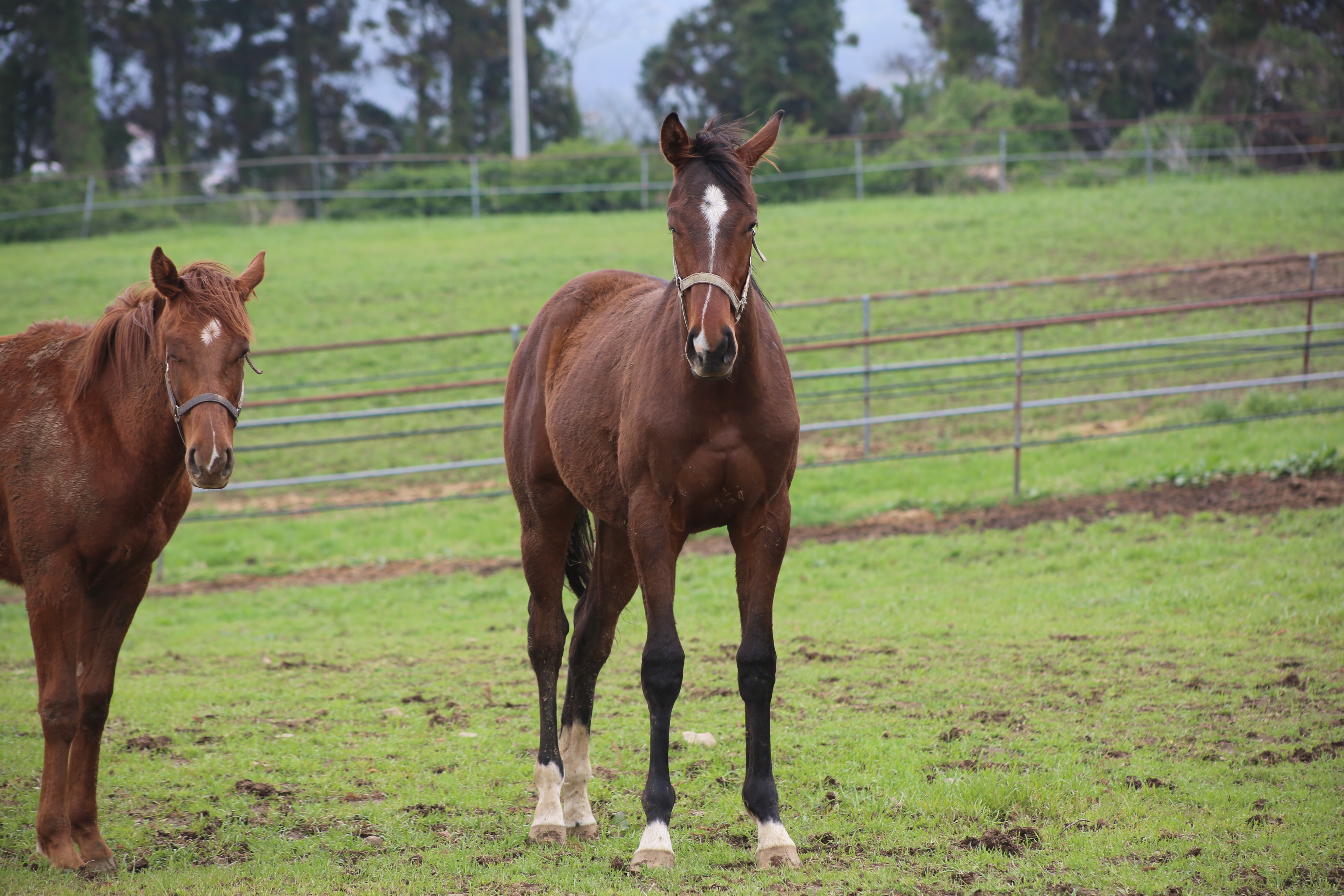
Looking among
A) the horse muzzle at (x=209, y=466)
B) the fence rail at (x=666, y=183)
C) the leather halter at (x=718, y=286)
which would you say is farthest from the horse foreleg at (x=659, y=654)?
the fence rail at (x=666, y=183)

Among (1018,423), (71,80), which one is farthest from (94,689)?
Answer: (71,80)

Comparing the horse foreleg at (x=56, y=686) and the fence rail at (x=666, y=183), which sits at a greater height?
the fence rail at (x=666, y=183)

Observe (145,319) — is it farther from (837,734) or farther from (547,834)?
(837,734)

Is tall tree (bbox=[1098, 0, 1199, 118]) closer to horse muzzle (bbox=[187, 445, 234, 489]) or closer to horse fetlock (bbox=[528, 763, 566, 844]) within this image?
horse fetlock (bbox=[528, 763, 566, 844])

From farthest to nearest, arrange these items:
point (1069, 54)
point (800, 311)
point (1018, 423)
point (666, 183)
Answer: point (1069, 54) < point (666, 183) < point (800, 311) < point (1018, 423)

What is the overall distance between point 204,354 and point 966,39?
108ft

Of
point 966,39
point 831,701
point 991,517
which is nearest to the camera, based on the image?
point 831,701

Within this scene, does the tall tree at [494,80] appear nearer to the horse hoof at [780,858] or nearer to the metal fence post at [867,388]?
the metal fence post at [867,388]

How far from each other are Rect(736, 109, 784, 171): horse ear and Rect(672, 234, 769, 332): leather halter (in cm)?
30

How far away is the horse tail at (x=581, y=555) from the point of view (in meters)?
4.55

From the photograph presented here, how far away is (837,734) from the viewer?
179 inches

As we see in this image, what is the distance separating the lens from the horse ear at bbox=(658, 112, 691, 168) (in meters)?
3.27

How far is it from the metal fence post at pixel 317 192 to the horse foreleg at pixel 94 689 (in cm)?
1956

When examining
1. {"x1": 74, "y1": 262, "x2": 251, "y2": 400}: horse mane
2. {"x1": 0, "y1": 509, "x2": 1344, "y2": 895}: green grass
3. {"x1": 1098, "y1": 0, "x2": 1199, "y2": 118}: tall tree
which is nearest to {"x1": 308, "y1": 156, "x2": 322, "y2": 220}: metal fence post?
{"x1": 0, "y1": 509, "x2": 1344, "y2": 895}: green grass
